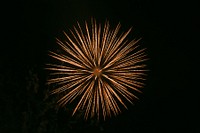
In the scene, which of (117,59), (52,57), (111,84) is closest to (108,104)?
(111,84)

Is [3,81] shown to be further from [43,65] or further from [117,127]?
[117,127]

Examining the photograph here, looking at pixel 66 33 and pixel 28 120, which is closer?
pixel 28 120

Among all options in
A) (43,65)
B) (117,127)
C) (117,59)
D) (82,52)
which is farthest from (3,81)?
(117,127)

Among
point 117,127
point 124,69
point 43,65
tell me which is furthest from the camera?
point 117,127

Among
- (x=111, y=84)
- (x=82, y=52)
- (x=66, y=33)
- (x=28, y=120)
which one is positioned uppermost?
(x=66, y=33)

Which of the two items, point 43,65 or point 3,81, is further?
point 43,65

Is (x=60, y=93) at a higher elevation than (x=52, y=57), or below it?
below

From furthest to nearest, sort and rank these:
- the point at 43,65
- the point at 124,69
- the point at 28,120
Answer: the point at 43,65, the point at 124,69, the point at 28,120

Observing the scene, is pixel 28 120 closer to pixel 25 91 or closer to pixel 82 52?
pixel 25 91

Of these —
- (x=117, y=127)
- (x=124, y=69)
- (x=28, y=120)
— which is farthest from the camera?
(x=117, y=127)
